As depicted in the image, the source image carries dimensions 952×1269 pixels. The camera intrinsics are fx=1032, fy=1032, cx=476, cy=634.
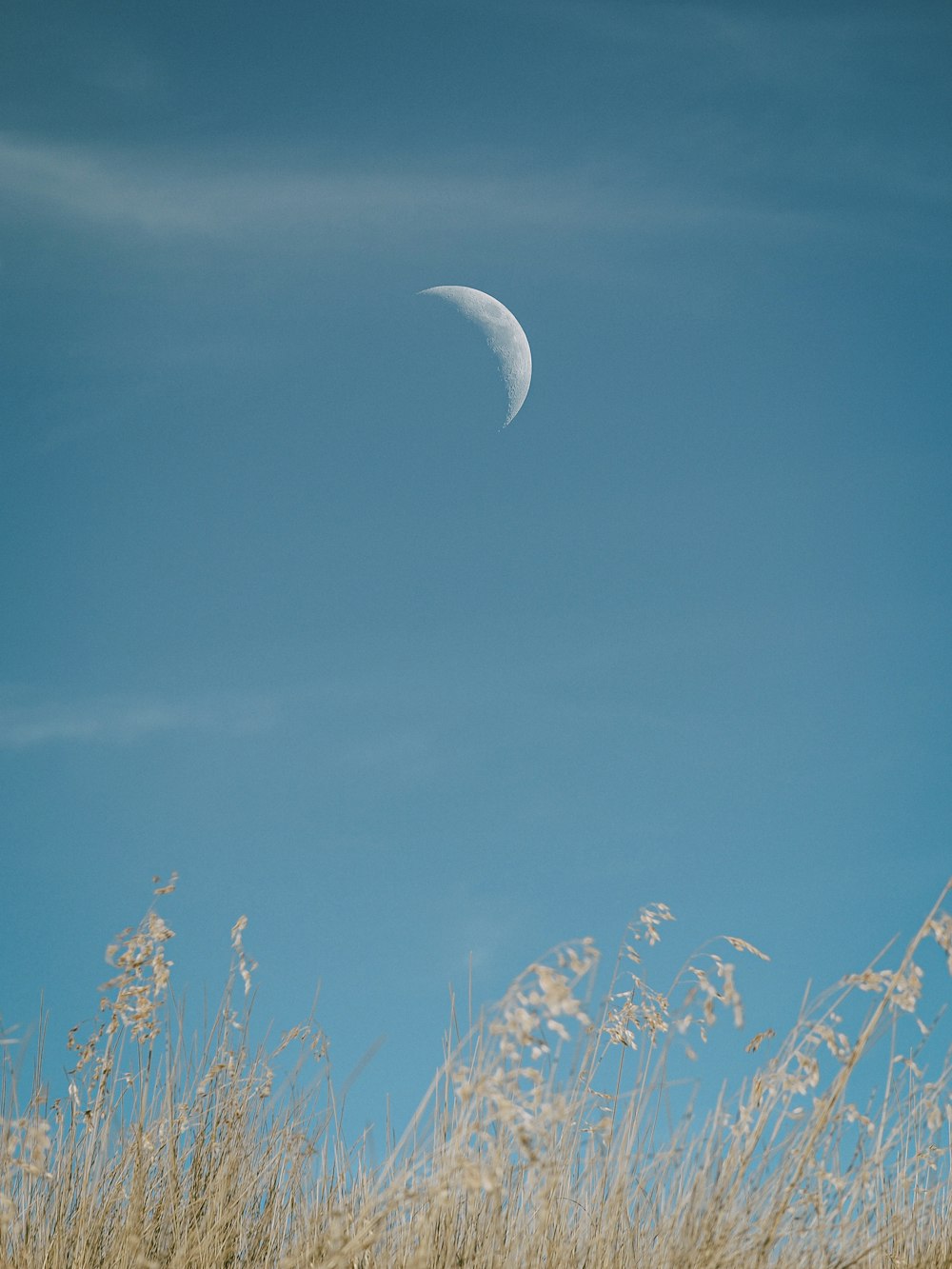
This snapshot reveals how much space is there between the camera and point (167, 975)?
11.3ft

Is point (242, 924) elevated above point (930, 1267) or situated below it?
above

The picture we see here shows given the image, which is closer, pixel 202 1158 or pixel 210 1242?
pixel 210 1242

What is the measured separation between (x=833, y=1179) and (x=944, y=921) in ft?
3.04

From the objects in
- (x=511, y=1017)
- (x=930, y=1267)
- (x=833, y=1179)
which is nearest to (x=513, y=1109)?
(x=511, y=1017)

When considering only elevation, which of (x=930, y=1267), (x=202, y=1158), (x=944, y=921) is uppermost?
(x=944, y=921)

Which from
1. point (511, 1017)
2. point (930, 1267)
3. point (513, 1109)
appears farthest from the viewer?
point (930, 1267)

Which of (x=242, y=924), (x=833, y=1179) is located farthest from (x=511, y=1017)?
(x=242, y=924)

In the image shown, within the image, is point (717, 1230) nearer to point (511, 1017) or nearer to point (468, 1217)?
point (468, 1217)

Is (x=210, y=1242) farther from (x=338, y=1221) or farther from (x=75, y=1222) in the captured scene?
(x=338, y=1221)

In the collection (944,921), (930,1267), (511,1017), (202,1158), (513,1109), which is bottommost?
(930,1267)

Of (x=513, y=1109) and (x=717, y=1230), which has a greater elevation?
(x=513, y=1109)

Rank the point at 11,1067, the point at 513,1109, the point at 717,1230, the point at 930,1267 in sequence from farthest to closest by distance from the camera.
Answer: the point at 11,1067
the point at 930,1267
the point at 717,1230
the point at 513,1109

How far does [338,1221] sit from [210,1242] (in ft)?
6.08

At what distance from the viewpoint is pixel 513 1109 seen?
206 centimetres
